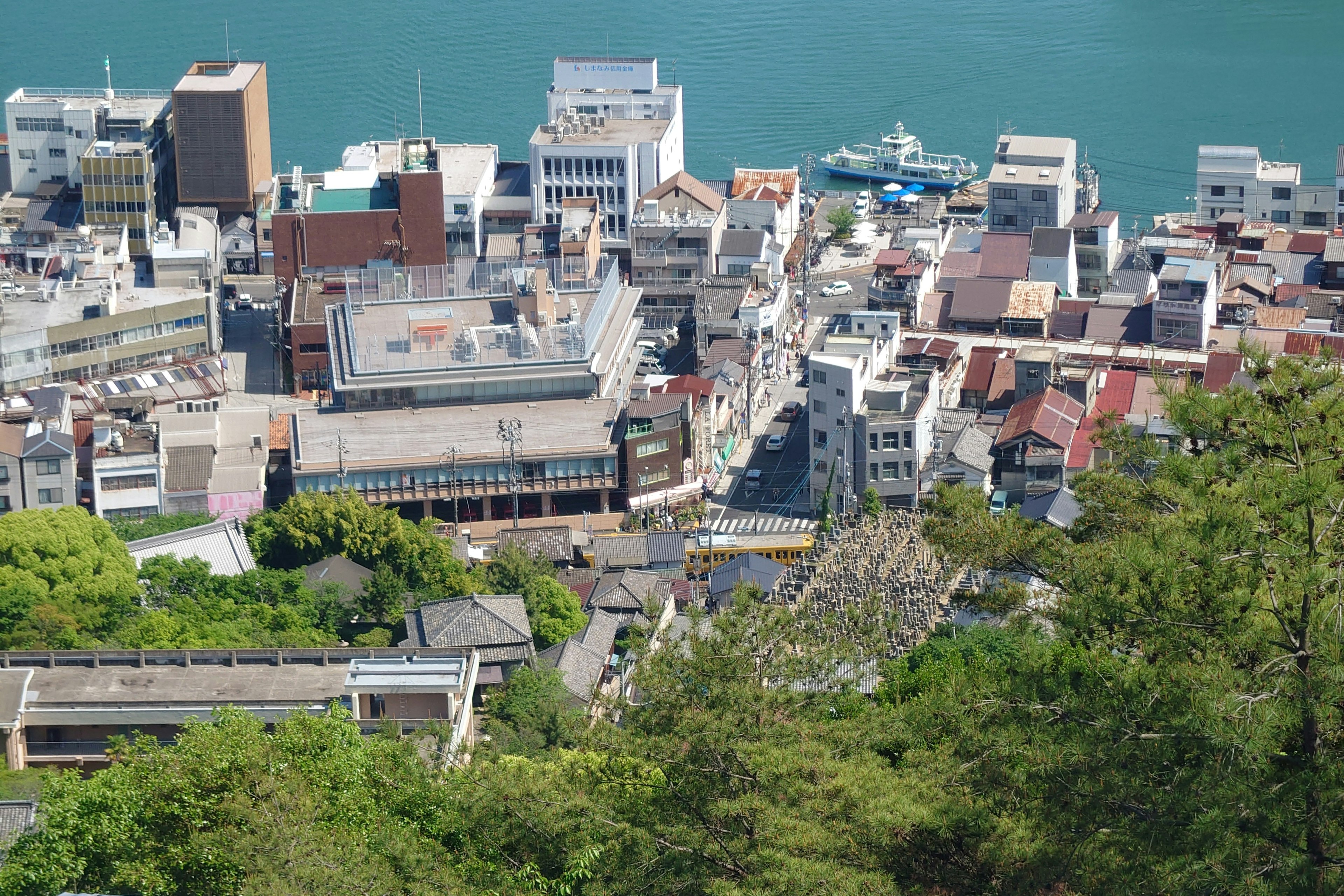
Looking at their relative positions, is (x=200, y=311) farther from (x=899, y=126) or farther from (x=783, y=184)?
(x=899, y=126)

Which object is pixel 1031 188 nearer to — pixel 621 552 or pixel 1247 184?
pixel 1247 184

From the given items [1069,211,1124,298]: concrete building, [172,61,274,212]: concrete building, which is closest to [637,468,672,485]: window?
[1069,211,1124,298]: concrete building

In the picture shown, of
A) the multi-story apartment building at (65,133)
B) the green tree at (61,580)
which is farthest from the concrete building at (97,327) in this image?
the multi-story apartment building at (65,133)

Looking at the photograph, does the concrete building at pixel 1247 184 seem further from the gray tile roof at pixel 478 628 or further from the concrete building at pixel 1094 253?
the gray tile roof at pixel 478 628

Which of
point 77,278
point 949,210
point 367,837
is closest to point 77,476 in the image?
point 77,278

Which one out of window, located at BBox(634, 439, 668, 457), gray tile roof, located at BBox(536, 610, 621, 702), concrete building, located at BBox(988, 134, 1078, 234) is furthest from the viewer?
concrete building, located at BBox(988, 134, 1078, 234)

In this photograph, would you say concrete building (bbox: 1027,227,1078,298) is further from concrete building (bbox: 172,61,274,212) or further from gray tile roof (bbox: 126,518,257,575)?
gray tile roof (bbox: 126,518,257,575)
